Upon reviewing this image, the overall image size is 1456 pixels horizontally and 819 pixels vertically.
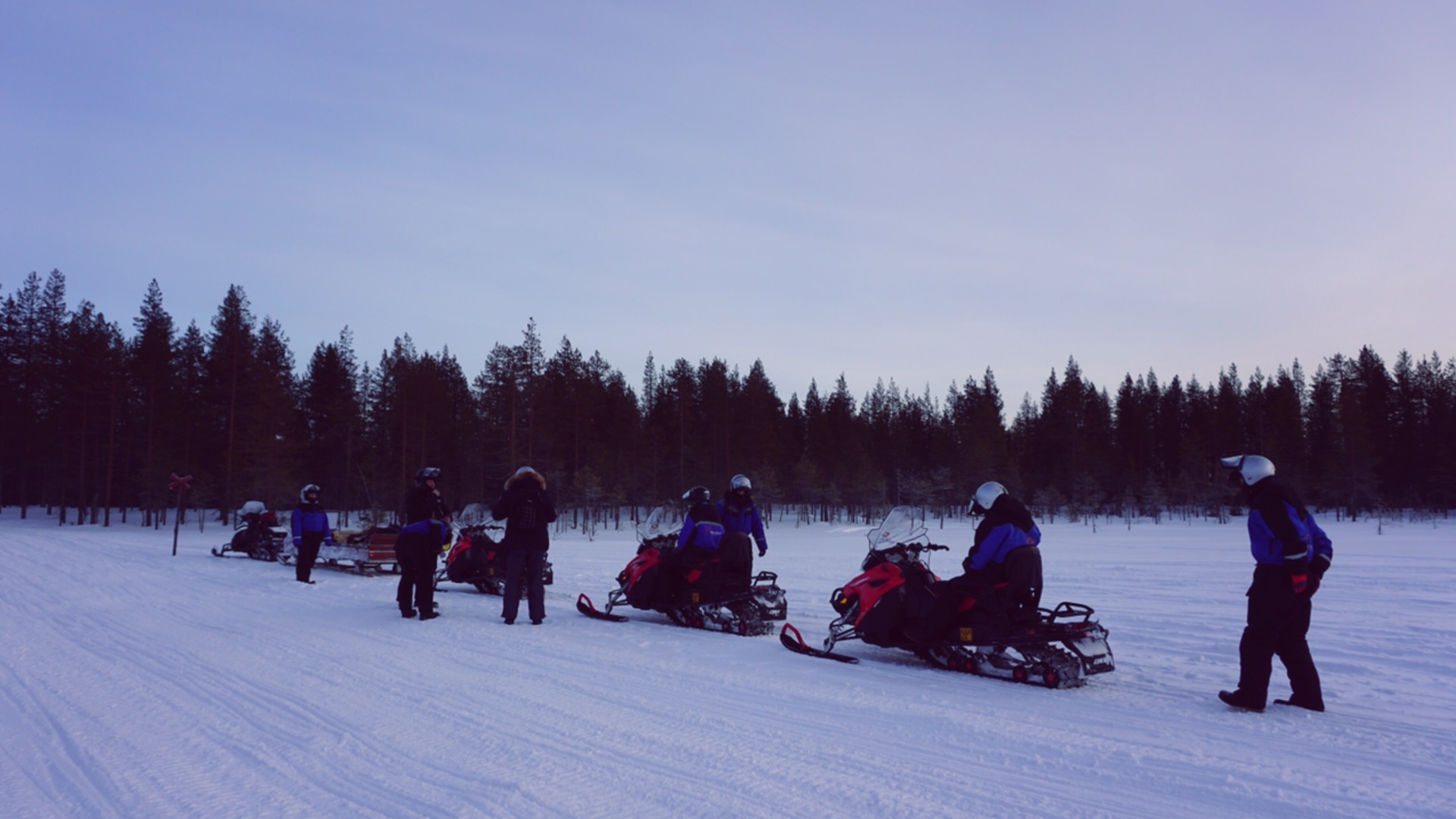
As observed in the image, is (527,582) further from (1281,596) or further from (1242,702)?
(1281,596)

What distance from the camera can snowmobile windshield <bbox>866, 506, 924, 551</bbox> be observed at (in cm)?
801

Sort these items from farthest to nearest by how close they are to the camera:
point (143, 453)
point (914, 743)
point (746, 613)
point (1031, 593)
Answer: point (143, 453) < point (746, 613) < point (1031, 593) < point (914, 743)

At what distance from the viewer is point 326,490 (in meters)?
55.2

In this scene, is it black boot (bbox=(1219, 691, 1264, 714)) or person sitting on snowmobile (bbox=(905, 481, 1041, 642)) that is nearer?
black boot (bbox=(1219, 691, 1264, 714))

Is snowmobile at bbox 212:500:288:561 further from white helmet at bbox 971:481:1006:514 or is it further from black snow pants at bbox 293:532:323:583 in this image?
white helmet at bbox 971:481:1006:514

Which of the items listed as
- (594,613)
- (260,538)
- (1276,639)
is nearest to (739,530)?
(594,613)

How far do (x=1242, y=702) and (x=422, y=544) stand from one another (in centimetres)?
884

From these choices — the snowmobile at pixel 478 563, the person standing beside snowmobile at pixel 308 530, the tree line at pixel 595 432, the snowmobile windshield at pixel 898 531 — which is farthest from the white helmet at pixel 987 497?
the tree line at pixel 595 432

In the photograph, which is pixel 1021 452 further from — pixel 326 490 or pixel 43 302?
pixel 43 302

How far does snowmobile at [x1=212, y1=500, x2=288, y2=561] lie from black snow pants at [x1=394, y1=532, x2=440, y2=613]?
10.7 m

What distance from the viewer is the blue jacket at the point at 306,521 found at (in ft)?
49.0

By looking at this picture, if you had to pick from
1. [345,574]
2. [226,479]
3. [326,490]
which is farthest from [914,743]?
[326,490]

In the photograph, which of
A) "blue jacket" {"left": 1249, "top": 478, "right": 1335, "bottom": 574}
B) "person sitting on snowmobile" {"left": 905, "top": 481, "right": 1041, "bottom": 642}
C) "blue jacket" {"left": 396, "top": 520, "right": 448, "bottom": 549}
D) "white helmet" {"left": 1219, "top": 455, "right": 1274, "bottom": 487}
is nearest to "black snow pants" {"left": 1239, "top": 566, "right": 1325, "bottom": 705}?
"blue jacket" {"left": 1249, "top": 478, "right": 1335, "bottom": 574}

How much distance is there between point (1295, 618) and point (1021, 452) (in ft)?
221
